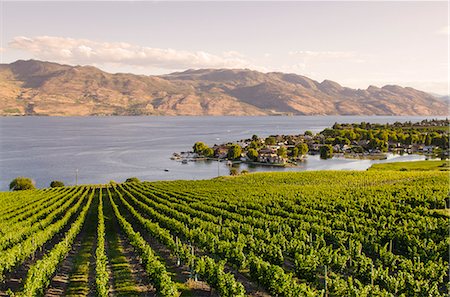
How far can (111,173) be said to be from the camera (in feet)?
430

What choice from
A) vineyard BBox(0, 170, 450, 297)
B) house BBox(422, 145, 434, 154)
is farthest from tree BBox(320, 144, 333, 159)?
vineyard BBox(0, 170, 450, 297)

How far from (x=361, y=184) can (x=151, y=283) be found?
189 ft

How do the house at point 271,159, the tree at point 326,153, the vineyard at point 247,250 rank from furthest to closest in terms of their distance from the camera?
the tree at point 326,153, the house at point 271,159, the vineyard at point 247,250

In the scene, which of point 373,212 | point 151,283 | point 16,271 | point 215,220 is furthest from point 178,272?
point 373,212

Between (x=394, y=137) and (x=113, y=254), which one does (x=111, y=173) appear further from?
(x=394, y=137)

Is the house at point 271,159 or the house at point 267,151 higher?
the house at point 267,151

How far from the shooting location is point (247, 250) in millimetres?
29391

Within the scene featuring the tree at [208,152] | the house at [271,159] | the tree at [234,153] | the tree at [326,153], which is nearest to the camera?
the house at [271,159]

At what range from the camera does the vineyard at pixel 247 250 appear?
73.3 ft

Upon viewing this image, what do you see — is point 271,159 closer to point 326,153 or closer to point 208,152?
point 326,153

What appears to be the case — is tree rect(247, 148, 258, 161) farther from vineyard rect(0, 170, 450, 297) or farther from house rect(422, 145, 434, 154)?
vineyard rect(0, 170, 450, 297)

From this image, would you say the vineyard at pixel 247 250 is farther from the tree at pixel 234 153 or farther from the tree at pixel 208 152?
the tree at pixel 208 152

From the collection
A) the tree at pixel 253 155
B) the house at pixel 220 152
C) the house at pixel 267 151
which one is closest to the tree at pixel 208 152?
the house at pixel 220 152

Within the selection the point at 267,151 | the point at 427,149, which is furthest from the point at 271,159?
the point at 427,149
